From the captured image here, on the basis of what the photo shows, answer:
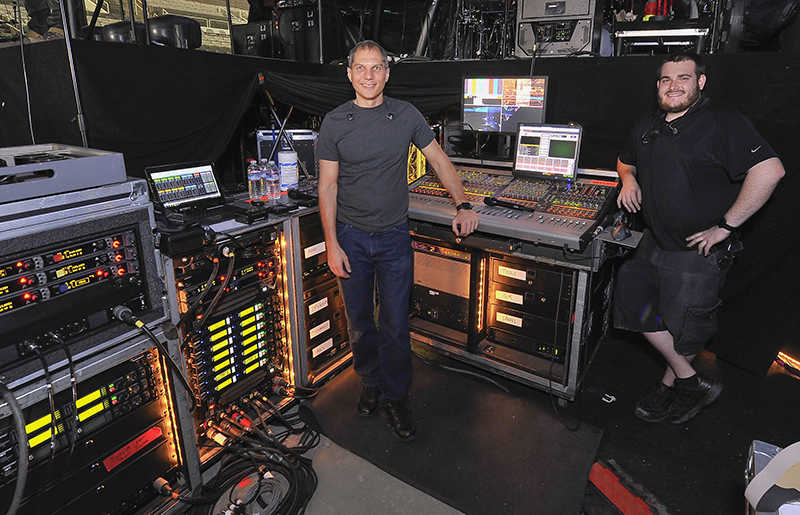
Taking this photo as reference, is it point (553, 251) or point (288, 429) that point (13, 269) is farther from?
point (553, 251)

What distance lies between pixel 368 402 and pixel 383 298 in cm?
61

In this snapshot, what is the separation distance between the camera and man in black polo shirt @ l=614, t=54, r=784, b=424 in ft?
6.70

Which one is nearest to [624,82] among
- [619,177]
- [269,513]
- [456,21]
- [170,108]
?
[619,177]

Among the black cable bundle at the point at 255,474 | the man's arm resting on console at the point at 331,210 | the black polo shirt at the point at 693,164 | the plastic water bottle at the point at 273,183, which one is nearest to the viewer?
the black cable bundle at the point at 255,474

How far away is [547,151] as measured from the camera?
107 inches

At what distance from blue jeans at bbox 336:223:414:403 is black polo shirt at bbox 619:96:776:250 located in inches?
47.3

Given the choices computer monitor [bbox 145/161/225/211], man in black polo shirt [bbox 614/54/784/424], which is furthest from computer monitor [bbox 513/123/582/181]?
computer monitor [bbox 145/161/225/211]

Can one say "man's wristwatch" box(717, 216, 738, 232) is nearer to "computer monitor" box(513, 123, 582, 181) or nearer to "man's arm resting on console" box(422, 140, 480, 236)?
"computer monitor" box(513, 123, 582, 181)

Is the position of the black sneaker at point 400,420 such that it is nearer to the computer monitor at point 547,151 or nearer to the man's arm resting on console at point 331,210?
the man's arm resting on console at point 331,210

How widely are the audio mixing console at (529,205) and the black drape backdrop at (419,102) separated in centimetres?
51

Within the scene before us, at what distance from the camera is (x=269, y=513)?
6.08ft

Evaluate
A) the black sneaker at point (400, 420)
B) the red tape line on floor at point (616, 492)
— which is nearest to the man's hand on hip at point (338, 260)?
the black sneaker at point (400, 420)

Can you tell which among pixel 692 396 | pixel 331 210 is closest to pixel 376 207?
pixel 331 210

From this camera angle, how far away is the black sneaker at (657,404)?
8.08 feet
